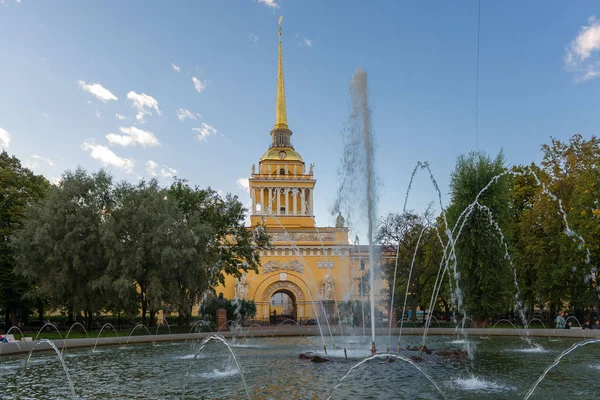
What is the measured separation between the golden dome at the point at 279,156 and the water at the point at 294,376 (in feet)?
154

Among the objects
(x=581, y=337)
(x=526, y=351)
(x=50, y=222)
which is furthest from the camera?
(x=50, y=222)

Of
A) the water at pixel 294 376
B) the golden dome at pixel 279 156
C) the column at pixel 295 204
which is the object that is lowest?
the water at pixel 294 376

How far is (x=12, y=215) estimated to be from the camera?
3275cm

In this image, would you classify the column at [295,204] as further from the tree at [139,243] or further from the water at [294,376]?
the water at [294,376]

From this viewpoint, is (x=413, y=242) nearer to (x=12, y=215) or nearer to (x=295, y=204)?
(x=295, y=204)

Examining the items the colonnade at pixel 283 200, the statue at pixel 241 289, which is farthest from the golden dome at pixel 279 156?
the statue at pixel 241 289

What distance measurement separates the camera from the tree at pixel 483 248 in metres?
30.9

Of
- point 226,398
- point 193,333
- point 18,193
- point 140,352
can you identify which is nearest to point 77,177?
point 18,193

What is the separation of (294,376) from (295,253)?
40772 mm

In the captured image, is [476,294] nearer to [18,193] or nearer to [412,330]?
[412,330]

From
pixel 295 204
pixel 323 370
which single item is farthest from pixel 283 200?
pixel 323 370

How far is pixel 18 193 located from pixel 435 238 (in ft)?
97.5

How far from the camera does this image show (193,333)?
29.1 m

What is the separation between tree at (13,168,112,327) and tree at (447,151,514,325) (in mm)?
20796
